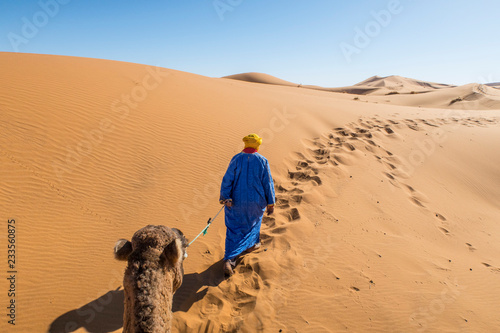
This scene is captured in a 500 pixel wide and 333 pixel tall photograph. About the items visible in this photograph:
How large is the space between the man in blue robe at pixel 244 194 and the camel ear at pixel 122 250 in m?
1.94

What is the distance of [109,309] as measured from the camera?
3.13 m

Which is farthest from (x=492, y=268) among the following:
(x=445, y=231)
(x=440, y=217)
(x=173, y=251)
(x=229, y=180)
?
(x=173, y=251)

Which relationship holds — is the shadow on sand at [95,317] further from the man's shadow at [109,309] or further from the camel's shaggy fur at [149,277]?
the camel's shaggy fur at [149,277]

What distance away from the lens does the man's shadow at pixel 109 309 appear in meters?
2.94

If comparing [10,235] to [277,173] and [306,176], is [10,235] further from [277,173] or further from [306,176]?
[306,176]

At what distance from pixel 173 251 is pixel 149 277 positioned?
0.20 m

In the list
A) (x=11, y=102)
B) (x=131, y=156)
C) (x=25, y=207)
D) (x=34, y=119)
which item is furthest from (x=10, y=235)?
(x=11, y=102)

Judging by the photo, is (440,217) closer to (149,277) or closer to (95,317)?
(149,277)

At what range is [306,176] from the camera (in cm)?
605

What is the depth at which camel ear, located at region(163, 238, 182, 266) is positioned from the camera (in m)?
1.64

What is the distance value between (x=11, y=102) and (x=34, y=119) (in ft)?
2.85

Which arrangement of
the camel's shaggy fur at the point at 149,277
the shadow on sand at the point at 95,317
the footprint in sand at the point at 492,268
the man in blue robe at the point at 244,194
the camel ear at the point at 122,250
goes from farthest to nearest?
the footprint in sand at the point at 492,268
the man in blue robe at the point at 244,194
the shadow on sand at the point at 95,317
the camel ear at the point at 122,250
the camel's shaggy fur at the point at 149,277

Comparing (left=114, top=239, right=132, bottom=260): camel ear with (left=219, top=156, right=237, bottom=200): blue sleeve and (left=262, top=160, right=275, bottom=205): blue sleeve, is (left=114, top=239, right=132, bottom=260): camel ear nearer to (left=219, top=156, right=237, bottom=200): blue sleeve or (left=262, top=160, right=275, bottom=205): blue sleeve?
(left=219, top=156, right=237, bottom=200): blue sleeve

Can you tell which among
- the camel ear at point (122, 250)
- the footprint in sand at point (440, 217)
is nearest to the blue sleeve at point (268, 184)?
the camel ear at point (122, 250)
